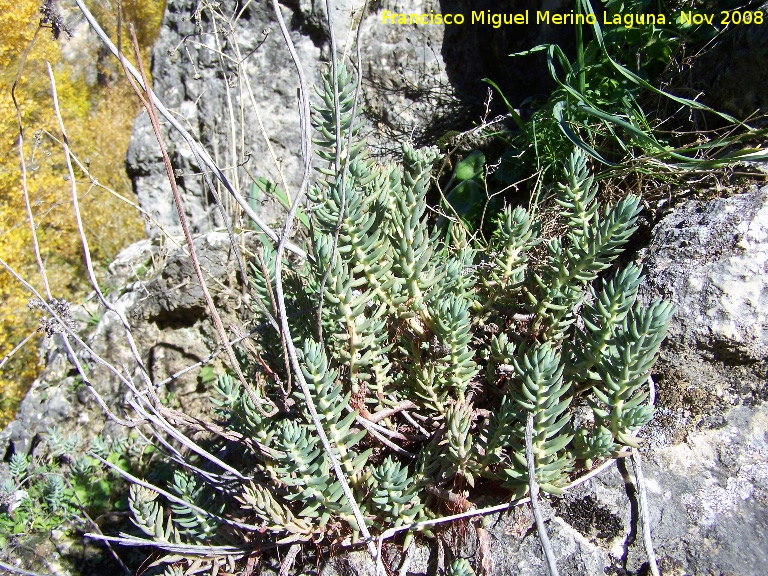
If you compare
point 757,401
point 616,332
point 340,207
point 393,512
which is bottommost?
point 393,512

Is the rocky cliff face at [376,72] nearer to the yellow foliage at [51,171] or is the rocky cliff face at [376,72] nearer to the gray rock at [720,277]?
the gray rock at [720,277]

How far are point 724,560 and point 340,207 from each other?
43.3 inches

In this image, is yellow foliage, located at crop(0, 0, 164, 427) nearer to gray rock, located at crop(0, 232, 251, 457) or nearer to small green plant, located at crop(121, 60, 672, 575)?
gray rock, located at crop(0, 232, 251, 457)

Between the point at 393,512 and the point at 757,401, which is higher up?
the point at 757,401

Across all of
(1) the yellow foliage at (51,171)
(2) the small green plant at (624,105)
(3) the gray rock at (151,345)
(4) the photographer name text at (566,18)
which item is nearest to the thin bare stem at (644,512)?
(2) the small green plant at (624,105)

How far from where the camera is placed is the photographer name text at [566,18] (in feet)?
6.38

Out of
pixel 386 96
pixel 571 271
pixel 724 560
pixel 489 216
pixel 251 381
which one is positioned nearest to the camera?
pixel 724 560

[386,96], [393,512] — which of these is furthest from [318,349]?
[386,96]

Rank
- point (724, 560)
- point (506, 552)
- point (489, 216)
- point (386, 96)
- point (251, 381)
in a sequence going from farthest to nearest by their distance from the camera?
point (386, 96) < point (489, 216) < point (251, 381) < point (506, 552) < point (724, 560)

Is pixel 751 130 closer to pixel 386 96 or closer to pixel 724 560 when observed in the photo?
pixel 724 560

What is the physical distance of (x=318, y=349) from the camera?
1.25 m

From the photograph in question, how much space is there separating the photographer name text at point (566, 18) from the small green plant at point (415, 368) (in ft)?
3.12

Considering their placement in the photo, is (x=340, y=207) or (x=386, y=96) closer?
(x=340, y=207)

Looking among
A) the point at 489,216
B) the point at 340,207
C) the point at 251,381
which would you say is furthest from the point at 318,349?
the point at 489,216
